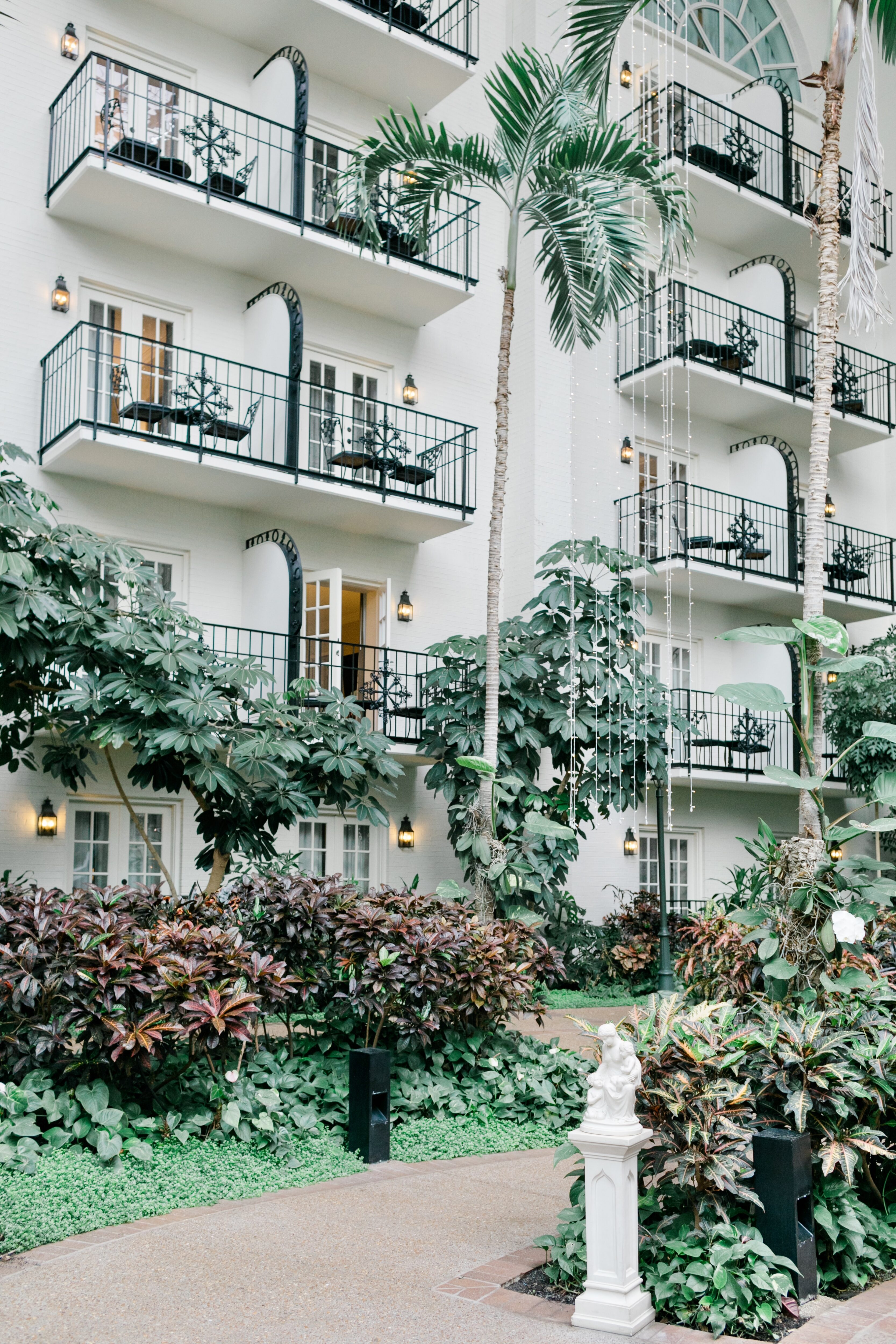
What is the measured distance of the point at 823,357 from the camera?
7.51m

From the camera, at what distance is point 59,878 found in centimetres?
1248

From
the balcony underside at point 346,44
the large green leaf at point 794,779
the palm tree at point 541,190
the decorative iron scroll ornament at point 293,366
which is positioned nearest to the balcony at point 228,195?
the decorative iron scroll ornament at point 293,366

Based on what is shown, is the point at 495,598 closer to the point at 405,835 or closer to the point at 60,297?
the point at 405,835

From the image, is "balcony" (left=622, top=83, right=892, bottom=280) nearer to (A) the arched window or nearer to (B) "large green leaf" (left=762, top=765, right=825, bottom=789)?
(A) the arched window

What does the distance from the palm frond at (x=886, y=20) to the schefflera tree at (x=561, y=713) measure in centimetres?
576

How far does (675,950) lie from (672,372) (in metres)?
8.62

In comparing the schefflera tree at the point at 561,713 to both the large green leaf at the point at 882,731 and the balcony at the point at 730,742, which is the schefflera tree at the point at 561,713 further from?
the large green leaf at the point at 882,731

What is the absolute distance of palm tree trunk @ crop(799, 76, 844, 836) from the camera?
726cm

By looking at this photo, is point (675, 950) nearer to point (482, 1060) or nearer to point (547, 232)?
point (482, 1060)

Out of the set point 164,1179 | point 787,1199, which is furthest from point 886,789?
point 164,1179

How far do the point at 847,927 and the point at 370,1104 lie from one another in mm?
2971

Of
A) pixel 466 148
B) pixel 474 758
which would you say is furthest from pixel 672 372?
pixel 474 758

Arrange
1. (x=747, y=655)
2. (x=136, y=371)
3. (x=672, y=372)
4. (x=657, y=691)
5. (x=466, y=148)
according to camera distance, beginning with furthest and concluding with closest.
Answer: (x=747, y=655) → (x=672, y=372) → (x=657, y=691) → (x=136, y=371) → (x=466, y=148)

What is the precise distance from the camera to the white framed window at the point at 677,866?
18.2 meters
